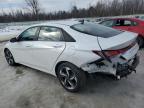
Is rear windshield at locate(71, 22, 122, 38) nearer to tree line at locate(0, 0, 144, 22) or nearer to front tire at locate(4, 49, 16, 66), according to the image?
front tire at locate(4, 49, 16, 66)

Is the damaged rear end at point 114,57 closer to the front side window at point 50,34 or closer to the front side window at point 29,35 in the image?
the front side window at point 50,34

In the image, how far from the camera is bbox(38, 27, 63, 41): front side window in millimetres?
3827

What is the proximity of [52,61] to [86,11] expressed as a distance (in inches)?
1408

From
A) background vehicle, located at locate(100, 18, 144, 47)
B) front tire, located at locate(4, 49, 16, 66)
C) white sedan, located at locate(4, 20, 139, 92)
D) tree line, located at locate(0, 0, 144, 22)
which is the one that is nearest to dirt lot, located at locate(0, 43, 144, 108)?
white sedan, located at locate(4, 20, 139, 92)

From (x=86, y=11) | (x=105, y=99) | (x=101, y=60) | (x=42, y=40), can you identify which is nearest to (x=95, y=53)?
(x=101, y=60)

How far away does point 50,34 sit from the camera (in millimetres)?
4031

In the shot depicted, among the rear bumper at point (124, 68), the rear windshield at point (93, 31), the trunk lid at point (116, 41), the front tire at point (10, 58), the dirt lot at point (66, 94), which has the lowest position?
the dirt lot at point (66, 94)

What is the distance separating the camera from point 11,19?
3247 centimetres

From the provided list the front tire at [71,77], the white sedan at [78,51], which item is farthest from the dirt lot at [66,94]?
the white sedan at [78,51]

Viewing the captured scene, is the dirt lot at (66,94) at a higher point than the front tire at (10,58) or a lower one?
lower

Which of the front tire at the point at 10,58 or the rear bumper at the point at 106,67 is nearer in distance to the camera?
the rear bumper at the point at 106,67

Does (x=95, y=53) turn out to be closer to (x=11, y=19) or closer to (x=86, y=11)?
(x=11, y=19)

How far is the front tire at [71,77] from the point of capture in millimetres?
3357

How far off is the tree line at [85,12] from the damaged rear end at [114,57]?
31.8m
